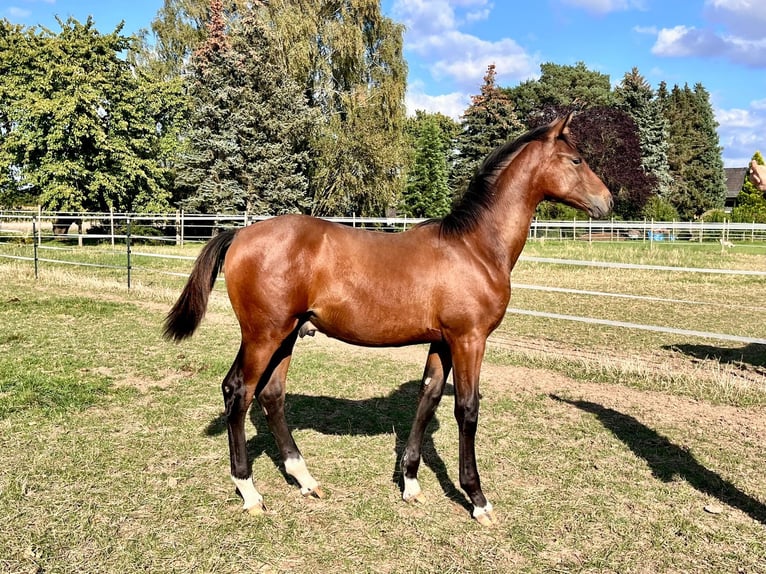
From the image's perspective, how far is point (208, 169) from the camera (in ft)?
87.8

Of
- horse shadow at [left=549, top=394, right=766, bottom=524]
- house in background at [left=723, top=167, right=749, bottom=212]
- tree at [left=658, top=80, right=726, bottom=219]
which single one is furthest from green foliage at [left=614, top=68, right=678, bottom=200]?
horse shadow at [left=549, top=394, right=766, bottom=524]

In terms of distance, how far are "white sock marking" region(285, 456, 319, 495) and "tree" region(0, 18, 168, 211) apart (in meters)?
23.3

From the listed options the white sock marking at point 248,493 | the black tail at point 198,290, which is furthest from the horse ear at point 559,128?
the white sock marking at point 248,493

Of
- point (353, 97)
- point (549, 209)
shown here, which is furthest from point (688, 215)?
point (353, 97)

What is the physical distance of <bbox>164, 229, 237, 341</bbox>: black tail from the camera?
350 centimetres

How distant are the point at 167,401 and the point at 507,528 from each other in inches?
134

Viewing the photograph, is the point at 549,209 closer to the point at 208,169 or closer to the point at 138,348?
the point at 208,169

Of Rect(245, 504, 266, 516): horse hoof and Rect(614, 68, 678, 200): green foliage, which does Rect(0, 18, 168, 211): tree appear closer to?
Rect(245, 504, 266, 516): horse hoof

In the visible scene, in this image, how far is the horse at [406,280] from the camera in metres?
3.23

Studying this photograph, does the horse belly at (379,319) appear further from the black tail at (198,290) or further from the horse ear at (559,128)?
the horse ear at (559,128)

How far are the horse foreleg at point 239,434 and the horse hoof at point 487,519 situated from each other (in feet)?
4.24

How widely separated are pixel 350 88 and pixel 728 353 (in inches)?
894

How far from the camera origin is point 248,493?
3275 mm

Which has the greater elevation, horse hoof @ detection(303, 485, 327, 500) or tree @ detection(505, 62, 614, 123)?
tree @ detection(505, 62, 614, 123)
